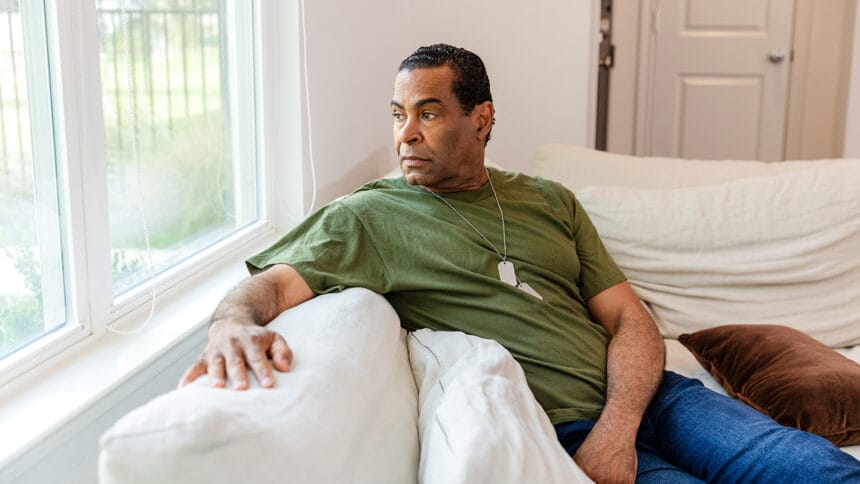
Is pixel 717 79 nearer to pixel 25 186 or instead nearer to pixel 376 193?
pixel 376 193

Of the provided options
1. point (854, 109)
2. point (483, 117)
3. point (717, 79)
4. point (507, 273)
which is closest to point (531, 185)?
point (483, 117)

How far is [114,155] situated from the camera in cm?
175

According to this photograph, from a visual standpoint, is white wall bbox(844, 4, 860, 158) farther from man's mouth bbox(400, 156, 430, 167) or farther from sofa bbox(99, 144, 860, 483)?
man's mouth bbox(400, 156, 430, 167)

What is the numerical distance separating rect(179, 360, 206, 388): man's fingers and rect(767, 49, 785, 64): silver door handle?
3903 millimetres

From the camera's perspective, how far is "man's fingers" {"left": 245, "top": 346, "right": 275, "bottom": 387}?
45.8 inches

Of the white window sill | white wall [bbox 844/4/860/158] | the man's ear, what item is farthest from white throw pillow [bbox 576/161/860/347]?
white wall [bbox 844/4/860/158]

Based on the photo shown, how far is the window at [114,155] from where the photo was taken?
1462 millimetres

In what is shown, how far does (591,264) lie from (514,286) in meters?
0.23

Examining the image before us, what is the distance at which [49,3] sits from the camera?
148 cm

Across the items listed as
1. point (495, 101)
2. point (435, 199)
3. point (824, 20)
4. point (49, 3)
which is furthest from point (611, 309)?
point (824, 20)

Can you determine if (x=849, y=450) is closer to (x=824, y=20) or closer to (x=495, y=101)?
(x=495, y=101)

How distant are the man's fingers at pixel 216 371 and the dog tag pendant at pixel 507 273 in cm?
70

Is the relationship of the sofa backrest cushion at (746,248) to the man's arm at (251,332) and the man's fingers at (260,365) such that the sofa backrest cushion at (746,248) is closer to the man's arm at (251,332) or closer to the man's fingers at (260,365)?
the man's arm at (251,332)

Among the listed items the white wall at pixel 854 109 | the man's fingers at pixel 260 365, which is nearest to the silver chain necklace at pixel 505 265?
the man's fingers at pixel 260 365
